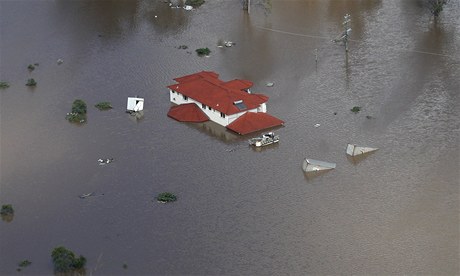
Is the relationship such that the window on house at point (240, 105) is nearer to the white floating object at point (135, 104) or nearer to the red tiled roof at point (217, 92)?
the red tiled roof at point (217, 92)

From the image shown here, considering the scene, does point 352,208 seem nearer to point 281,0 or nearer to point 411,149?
point 411,149

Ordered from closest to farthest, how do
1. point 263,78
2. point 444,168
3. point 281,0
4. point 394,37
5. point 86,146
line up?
point 444,168 → point 86,146 → point 263,78 → point 394,37 → point 281,0

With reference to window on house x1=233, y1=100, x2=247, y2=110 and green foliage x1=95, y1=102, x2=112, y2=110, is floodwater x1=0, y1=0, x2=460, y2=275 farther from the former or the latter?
window on house x1=233, y1=100, x2=247, y2=110

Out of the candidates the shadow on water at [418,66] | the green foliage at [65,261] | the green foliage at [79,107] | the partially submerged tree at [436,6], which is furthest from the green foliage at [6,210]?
the partially submerged tree at [436,6]

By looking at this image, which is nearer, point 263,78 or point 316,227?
point 316,227

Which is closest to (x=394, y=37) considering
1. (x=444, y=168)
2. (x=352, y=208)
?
(x=444, y=168)

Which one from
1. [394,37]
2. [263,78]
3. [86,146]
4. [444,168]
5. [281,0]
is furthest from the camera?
[281,0]

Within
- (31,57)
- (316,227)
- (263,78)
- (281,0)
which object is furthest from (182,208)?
(281,0)

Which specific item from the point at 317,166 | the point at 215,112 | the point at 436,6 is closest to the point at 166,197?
the point at 317,166
